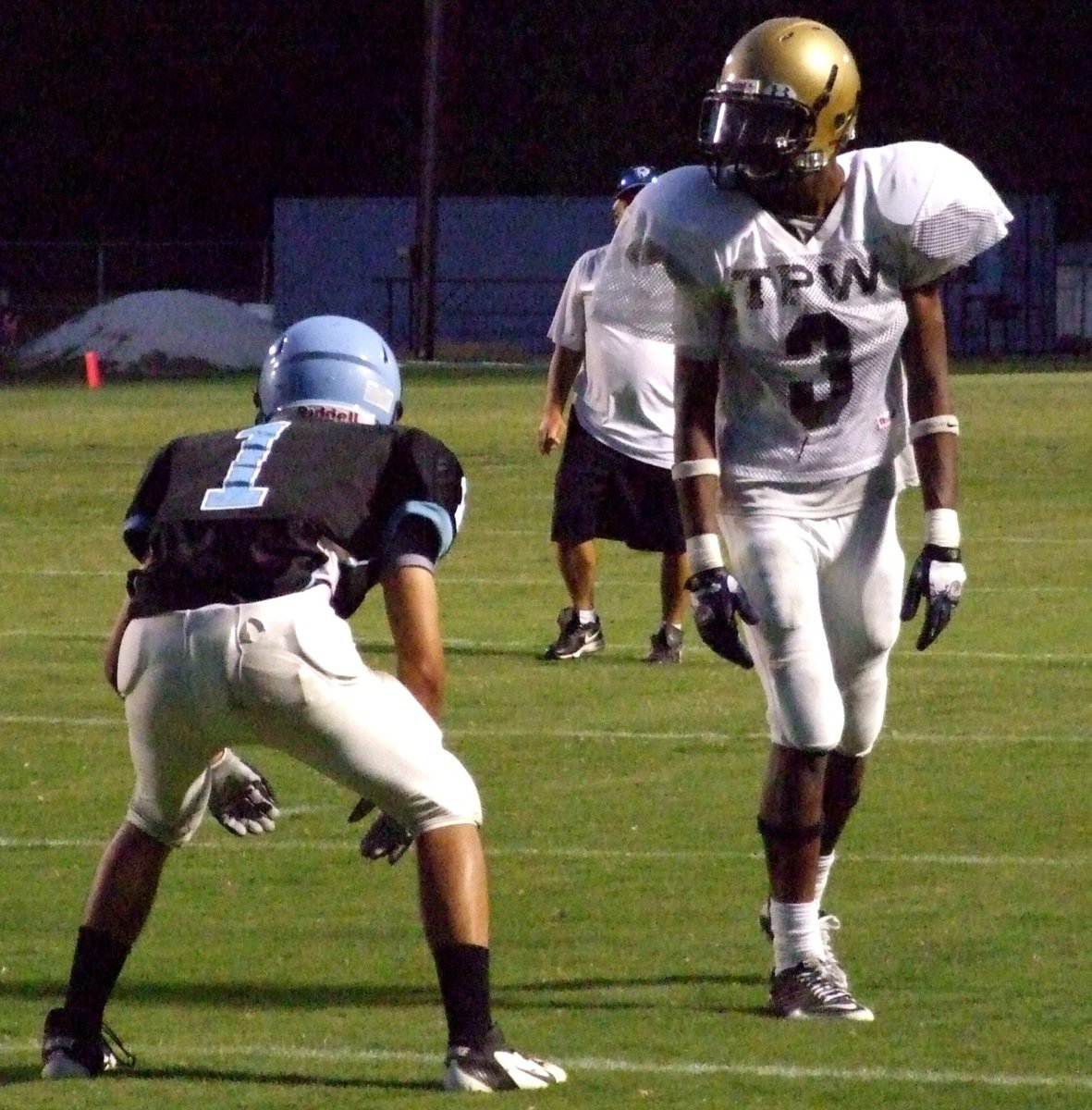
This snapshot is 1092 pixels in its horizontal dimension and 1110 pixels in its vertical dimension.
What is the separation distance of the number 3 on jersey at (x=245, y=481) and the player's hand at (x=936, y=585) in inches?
53.2

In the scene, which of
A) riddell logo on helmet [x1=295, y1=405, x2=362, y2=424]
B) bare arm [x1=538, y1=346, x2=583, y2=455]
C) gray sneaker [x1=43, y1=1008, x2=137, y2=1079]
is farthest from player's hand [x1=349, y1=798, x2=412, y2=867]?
bare arm [x1=538, y1=346, x2=583, y2=455]

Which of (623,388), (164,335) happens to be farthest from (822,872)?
(164,335)

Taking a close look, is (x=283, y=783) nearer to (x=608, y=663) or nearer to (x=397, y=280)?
(x=608, y=663)

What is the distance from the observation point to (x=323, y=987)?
577 centimetres

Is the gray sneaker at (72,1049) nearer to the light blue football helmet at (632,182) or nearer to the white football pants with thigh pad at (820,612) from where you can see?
the white football pants with thigh pad at (820,612)

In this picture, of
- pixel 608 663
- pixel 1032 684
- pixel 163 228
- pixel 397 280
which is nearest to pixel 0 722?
pixel 608 663

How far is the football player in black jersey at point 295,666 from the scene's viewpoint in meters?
4.77

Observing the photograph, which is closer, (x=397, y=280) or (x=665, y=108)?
(x=397, y=280)

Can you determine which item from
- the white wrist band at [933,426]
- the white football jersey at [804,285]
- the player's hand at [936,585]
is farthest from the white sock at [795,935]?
the white wrist band at [933,426]

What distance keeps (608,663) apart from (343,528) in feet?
19.3

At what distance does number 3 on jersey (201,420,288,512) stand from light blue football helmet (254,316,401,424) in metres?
0.14

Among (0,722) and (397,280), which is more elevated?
(0,722)

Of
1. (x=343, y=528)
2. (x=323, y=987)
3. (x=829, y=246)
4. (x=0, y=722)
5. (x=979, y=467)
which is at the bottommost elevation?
(x=979, y=467)

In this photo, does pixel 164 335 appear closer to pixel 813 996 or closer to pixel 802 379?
pixel 802 379
